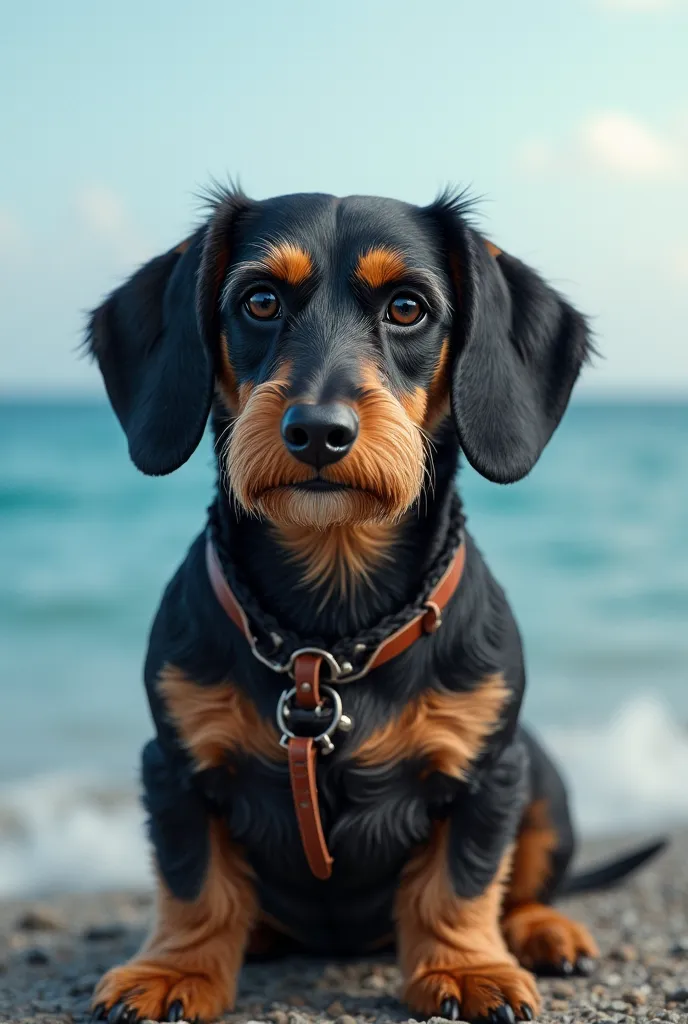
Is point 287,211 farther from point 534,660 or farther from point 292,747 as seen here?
point 534,660

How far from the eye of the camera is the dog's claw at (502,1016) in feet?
10.5

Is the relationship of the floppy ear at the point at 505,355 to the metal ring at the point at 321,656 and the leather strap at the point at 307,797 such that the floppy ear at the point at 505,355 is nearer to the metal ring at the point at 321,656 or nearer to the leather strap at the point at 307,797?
the metal ring at the point at 321,656

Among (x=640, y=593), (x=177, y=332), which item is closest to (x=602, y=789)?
(x=177, y=332)

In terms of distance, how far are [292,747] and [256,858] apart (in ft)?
1.51

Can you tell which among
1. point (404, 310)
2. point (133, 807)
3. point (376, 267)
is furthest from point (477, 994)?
point (133, 807)

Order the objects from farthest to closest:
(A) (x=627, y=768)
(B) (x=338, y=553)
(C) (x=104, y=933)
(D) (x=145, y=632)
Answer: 1. (D) (x=145, y=632)
2. (A) (x=627, y=768)
3. (C) (x=104, y=933)
4. (B) (x=338, y=553)

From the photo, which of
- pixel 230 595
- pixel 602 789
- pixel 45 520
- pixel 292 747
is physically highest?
pixel 230 595

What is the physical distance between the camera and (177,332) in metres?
3.45

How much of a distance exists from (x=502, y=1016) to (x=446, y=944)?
253 millimetres

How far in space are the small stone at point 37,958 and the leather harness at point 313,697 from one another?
4.56ft

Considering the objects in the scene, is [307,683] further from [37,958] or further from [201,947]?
[37,958]

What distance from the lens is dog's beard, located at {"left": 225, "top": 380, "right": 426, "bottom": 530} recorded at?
2906 mm

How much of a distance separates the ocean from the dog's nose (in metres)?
0.95

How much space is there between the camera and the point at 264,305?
3.29 metres
